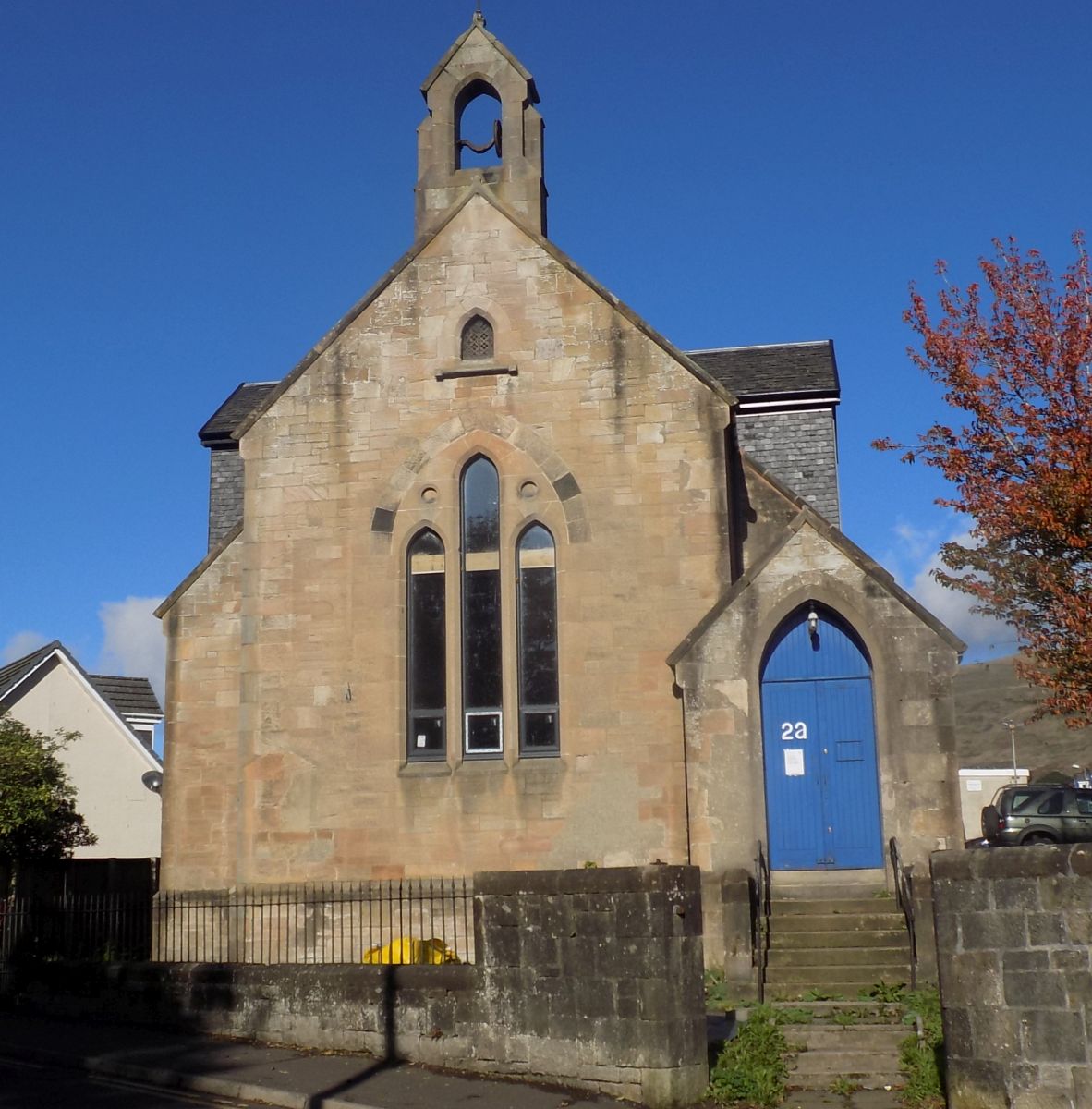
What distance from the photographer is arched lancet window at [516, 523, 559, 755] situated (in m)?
18.7

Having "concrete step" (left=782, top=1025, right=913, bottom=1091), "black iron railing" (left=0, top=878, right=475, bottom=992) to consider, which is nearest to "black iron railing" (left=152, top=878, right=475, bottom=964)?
"black iron railing" (left=0, top=878, right=475, bottom=992)

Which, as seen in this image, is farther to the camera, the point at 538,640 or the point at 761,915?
the point at 538,640

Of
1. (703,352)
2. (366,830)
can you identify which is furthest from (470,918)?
(703,352)

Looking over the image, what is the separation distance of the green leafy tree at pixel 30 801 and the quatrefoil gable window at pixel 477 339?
8895 millimetres

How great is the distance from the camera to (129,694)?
128 ft

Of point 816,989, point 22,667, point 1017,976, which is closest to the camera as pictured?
point 1017,976

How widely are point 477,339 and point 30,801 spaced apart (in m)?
9.49

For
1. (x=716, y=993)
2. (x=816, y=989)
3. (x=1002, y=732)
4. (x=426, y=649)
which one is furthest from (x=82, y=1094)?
(x=1002, y=732)

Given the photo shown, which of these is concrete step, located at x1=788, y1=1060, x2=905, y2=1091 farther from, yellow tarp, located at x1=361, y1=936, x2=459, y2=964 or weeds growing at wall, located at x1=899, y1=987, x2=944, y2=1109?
yellow tarp, located at x1=361, y1=936, x2=459, y2=964

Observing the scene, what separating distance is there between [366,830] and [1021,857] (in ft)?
34.6

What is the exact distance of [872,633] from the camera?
17172 mm

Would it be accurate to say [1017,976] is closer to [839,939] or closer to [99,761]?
[839,939]

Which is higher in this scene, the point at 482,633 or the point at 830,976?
the point at 482,633

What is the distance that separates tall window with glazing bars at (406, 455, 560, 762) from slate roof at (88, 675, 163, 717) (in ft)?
68.0
